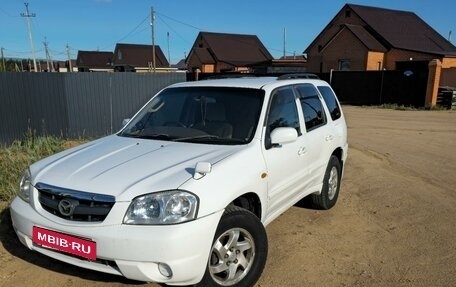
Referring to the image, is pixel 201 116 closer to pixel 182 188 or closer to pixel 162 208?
pixel 182 188

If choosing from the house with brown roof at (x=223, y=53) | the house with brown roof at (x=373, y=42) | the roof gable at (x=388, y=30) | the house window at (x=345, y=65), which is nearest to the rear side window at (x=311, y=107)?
the house with brown roof at (x=373, y=42)

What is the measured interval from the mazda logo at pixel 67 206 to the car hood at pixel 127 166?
10 cm

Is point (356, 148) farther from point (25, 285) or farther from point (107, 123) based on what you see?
point (25, 285)

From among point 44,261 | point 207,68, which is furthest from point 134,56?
point 44,261

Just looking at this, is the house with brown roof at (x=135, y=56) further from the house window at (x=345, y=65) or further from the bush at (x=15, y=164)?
the bush at (x=15, y=164)

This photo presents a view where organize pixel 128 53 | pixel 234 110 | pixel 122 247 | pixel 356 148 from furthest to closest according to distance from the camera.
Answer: pixel 128 53 < pixel 356 148 < pixel 234 110 < pixel 122 247

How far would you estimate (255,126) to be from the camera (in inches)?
157

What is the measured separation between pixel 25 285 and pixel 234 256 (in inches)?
68.0

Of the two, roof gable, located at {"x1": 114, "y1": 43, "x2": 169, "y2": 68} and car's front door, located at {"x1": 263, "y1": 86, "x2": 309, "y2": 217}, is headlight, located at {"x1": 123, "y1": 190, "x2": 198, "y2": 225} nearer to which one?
car's front door, located at {"x1": 263, "y1": 86, "x2": 309, "y2": 217}

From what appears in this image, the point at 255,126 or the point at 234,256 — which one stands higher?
the point at 255,126

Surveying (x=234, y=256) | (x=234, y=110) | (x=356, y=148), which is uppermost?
(x=234, y=110)

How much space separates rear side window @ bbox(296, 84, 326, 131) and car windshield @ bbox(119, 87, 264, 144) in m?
0.82

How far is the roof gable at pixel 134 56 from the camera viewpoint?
69.5 m

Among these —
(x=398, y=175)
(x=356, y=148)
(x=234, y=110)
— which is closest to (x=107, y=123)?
(x=356, y=148)
